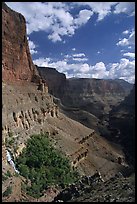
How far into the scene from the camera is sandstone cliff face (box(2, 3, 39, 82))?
51.3m

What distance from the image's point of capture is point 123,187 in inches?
722

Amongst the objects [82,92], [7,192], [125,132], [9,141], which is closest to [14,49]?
[9,141]

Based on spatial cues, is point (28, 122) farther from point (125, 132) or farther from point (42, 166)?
point (125, 132)

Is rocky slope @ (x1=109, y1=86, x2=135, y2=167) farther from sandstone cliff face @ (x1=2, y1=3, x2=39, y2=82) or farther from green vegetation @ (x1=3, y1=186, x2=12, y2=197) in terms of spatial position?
green vegetation @ (x1=3, y1=186, x2=12, y2=197)

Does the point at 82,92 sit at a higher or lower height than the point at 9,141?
higher

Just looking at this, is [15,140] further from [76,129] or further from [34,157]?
[76,129]

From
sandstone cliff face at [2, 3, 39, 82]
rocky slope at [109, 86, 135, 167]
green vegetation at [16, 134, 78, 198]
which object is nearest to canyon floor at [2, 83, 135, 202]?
green vegetation at [16, 134, 78, 198]

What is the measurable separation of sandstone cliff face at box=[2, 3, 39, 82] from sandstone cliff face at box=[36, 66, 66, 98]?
70490mm

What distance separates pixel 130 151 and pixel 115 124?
29.4m

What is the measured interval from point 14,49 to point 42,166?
70.9 ft

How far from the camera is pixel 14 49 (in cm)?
5419

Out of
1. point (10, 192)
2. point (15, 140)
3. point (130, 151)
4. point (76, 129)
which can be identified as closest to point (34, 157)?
point (15, 140)

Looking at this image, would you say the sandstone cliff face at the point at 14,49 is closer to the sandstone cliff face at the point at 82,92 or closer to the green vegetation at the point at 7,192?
the green vegetation at the point at 7,192

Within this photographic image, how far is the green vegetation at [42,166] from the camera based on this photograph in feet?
114
